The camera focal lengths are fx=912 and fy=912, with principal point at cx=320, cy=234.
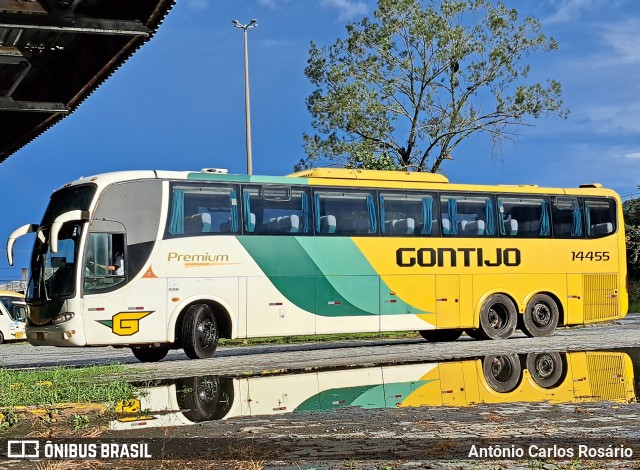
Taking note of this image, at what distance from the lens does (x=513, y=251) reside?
73.4 ft

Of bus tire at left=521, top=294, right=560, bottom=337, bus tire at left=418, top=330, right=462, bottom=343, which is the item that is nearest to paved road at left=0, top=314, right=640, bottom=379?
bus tire at left=521, top=294, right=560, bottom=337

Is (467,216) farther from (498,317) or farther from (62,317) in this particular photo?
(62,317)

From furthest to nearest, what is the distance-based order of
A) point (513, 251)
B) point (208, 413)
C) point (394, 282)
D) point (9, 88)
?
point (513, 251) → point (394, 282) → point (9, 88) → point (208, 413)

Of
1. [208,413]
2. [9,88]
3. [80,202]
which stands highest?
[9,88]

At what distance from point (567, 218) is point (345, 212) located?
21.8 ft

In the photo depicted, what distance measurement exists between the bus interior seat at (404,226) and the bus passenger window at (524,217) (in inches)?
101

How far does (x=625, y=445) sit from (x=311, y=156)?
3737cm

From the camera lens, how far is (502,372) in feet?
42.4

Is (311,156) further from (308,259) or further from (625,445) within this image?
(625,445)

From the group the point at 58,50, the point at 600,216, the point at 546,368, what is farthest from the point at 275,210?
the point at 600,216

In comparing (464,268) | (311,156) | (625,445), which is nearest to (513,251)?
(464,268)

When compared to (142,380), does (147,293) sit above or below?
above

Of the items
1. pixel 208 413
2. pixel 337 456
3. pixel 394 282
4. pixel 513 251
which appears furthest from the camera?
pixel 513 251

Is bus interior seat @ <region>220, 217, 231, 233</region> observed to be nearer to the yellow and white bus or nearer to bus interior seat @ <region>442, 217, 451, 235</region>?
the yellow and white bus
